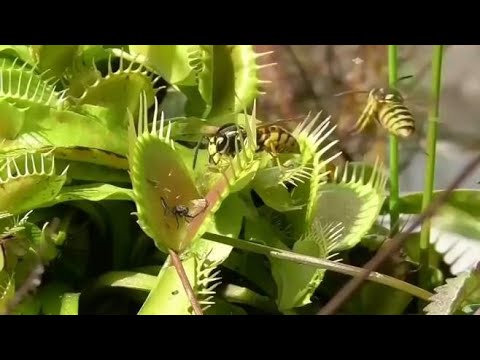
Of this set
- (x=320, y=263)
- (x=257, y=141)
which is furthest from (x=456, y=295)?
(x=257, y=141)

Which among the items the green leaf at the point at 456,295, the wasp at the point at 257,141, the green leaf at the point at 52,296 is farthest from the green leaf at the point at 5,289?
the green leaf at the point at 456,295

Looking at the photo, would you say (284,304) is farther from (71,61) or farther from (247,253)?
(71,61)

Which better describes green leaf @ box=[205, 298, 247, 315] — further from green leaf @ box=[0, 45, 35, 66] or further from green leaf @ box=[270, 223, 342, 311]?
green leaf @ box=[0, 45, 35, 66]

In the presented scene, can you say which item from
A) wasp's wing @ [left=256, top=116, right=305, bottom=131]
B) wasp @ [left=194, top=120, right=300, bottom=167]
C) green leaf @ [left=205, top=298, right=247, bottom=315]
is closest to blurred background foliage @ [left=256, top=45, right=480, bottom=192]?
wasp's wing @ [left=256, top=116, right=305, bottom=131]

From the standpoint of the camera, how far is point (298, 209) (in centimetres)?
57

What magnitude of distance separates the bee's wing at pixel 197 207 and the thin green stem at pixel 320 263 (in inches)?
0.9

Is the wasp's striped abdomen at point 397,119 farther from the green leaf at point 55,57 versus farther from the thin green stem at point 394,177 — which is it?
the green leaf at point 55,57

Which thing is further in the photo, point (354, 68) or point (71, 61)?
point (354, 68)

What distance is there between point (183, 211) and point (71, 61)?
0.72ft

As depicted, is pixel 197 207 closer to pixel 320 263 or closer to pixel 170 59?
pixel 320 263

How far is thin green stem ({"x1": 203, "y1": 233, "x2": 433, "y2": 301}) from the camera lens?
477mm
